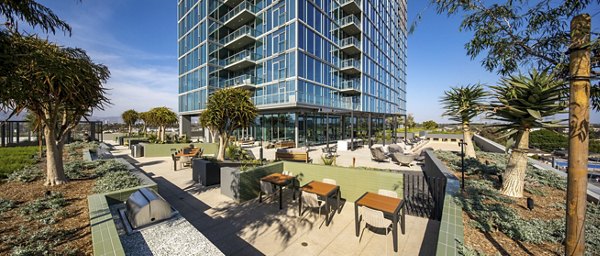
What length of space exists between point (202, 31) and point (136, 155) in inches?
720

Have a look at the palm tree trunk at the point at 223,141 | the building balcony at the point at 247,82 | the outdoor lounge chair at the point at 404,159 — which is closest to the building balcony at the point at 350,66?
the building balcony at the point at 247,82

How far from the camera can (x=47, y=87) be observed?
16.7 ft

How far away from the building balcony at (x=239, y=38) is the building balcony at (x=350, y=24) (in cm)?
1052

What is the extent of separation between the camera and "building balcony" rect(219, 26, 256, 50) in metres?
23.0

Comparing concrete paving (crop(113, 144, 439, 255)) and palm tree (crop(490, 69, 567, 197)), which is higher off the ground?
palm tree (crop(490, 69, 567, 197))

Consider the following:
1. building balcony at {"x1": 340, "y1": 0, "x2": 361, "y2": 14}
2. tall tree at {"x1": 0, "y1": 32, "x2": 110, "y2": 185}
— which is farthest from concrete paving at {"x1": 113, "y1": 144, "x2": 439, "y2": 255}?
building balcony at {"x1": 340, "y1": 0, "x2": 361, "y2": 14}

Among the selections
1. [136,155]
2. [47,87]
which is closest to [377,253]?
[47,87]

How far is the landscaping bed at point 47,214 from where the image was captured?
2807 millimetres

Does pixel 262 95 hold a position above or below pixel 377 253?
above

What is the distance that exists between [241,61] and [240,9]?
21.2 ft

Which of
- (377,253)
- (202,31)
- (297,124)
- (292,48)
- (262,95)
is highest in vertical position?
(202,31)

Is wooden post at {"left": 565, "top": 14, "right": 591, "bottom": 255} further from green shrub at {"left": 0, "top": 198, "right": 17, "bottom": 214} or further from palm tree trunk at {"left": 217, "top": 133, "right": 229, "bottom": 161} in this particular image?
palm tree trunk at {"left": 217, "top": 133, "right": 229, "bottom": 161}

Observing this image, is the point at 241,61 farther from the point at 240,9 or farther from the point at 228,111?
the point at 228,111

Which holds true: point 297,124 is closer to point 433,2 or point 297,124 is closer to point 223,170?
point 223,170
